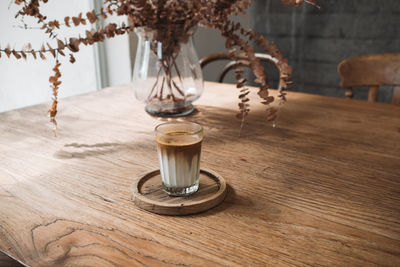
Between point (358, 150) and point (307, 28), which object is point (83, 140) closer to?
point (358, 150)

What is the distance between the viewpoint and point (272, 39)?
267 centimetres

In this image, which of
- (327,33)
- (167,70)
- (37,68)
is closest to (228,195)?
(167,70)

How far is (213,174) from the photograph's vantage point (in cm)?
66

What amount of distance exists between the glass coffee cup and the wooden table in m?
0.06

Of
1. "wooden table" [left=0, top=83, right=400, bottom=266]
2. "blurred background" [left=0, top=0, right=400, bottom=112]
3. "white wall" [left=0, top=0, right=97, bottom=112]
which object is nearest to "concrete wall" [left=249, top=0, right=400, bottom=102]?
"blurred background" [left=0, top=0, right=400, bottom=112]

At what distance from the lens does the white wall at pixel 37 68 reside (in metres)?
1.99

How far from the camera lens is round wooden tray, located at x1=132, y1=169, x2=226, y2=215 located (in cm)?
55

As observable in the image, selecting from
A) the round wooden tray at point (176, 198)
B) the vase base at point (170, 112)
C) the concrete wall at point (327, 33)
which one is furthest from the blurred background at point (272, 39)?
the round wooden tray at point (176, 198)

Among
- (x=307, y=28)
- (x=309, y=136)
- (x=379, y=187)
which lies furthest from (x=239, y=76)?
(x=307, y=28)

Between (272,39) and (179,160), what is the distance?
7.52 ft

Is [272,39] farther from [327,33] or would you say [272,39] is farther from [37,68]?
[37,68]

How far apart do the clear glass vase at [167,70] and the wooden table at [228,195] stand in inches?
2.3

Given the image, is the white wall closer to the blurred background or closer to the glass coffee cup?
the blurred background

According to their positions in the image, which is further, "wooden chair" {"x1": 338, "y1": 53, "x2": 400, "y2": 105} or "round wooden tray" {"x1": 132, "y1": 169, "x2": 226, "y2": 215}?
"wooden chair" {"x1": 338, "y1": 53, "x2": 400, "y2": 105}
